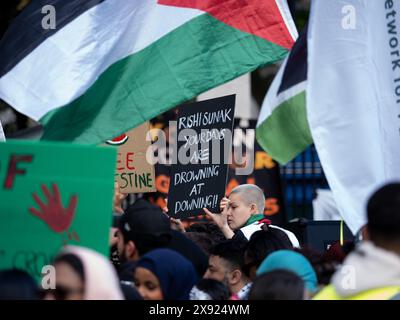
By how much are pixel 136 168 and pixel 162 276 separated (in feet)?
14.9

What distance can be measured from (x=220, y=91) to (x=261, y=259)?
37.0 ft

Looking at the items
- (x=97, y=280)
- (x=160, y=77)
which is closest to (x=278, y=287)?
(x=97, y=280)

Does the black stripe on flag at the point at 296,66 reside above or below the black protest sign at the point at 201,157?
above

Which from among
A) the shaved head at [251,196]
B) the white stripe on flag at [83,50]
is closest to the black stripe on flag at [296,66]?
the white stripe on flag at [83,50]

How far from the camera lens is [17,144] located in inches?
190

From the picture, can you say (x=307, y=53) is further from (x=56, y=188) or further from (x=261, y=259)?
(x=56, y=188)

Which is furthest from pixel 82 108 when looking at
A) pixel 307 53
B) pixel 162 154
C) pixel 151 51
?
pixel 162 154

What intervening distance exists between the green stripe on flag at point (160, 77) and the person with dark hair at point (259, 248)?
→ 1.29 m

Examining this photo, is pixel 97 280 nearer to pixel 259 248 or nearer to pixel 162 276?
pixel 162 276

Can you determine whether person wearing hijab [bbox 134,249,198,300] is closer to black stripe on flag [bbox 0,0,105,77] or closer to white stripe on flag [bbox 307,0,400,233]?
white stripe on flag [bbox 307,0,400,233]

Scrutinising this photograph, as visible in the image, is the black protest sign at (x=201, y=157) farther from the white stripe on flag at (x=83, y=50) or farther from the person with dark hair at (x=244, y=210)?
the white stripe on flag at (x=83, y=50)

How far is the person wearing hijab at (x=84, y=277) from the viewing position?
4129mm

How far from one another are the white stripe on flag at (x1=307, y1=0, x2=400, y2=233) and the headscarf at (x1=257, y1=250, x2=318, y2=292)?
0.82 m

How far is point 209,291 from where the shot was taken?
5980 millimetres
